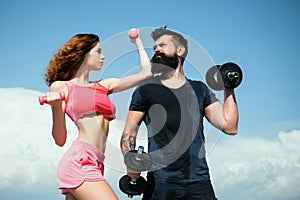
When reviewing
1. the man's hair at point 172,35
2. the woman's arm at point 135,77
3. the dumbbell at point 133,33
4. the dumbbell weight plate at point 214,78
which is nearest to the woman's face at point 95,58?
the woman's arm at point 135,77

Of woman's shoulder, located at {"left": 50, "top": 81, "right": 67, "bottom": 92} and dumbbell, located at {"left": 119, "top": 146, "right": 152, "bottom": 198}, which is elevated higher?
woman's shoulder, located at {"left": 50, "top": 81, "right": 67, "bottom": 92}

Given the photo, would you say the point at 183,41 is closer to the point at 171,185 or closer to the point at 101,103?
the point at 101,103

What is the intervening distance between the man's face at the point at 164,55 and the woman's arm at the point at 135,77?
0.17m

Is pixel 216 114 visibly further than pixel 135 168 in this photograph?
Yes

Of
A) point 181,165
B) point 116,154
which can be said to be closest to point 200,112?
point 181,165

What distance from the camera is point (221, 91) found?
4879 millimetres

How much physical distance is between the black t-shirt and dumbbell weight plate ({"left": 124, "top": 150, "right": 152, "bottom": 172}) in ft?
0.45

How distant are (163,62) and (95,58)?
0.60 m

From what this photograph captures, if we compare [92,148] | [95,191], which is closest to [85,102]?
[92,148]

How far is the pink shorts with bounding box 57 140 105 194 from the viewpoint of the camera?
438cm

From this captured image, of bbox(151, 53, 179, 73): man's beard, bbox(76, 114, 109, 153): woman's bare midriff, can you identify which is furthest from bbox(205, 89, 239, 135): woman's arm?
bbox(76, 114, 109, 153): woman's bare midriff

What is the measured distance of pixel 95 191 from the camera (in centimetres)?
427

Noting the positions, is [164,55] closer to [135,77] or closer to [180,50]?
[180,50]

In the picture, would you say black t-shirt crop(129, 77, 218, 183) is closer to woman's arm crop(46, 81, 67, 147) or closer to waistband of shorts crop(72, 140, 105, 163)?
waistband of shorts crop(72, 140, 105, 163)
